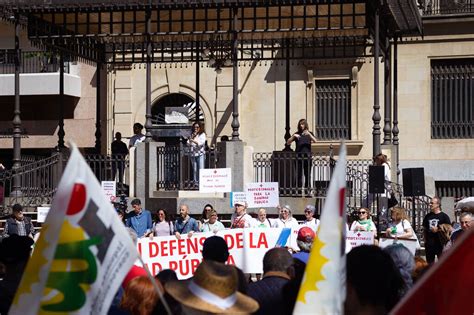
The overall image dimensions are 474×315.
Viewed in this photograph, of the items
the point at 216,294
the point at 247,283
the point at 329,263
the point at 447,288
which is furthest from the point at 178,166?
the point at 447,288

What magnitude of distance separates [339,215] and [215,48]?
21.3m

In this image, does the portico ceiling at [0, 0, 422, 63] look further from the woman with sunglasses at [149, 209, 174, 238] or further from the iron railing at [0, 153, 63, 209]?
the woman with sunglasses at [149, 209, 174, 238]

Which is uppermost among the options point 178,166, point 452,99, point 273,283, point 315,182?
point 452,99

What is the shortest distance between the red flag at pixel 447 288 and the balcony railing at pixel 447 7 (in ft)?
83.6

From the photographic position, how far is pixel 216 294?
20.1ft

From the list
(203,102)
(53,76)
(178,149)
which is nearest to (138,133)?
(178,149)

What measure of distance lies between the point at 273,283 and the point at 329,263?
2680 mm

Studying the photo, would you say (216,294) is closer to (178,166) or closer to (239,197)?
(239,197)

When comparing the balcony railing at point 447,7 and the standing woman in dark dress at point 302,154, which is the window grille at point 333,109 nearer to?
the balcony railing at point 447,7

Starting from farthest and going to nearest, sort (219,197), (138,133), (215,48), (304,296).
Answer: (215,48) < (138,133) < (219,197) < (304,296)

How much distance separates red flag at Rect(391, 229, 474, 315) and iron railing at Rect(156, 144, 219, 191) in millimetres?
17092

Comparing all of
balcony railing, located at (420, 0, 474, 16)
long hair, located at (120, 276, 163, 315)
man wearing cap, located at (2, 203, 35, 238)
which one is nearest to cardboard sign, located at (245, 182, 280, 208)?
man wearing cap, located at (2, 203, 35, 238)

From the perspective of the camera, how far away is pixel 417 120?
30.5 metres

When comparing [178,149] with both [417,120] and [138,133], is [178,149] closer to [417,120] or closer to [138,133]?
[138,133]
